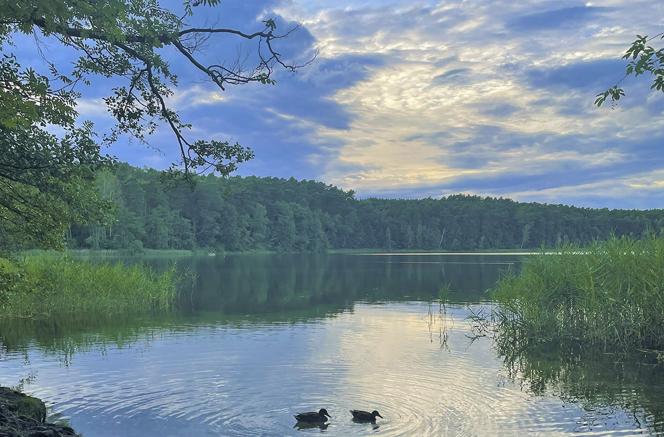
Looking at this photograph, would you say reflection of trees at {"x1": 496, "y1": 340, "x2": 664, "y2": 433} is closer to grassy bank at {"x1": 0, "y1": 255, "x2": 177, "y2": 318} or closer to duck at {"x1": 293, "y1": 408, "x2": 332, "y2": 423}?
duck at {"x1": 293, "y1": 408, "x2": 332, "y2": 423}

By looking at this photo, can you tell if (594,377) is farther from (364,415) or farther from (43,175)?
(43,175)

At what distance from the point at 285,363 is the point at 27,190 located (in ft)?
32.8

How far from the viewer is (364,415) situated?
1422 cm

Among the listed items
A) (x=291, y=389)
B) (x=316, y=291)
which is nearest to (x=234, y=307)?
(x=316, y=291)

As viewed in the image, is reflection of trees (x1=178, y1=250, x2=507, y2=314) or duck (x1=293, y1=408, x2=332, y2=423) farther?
reflection of trees (x1=178, y1=250, x2=507, y2=314)

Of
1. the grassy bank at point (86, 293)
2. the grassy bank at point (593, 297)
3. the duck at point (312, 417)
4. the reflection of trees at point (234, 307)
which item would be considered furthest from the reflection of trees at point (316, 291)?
the duck at point (312, 417)

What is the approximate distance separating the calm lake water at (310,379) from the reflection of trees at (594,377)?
56mm

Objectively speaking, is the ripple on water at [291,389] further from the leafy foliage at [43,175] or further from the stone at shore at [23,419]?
the leafy foliage at [43,175]

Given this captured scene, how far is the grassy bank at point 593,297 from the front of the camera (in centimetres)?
2170

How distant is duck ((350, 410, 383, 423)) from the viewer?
14.1 metres

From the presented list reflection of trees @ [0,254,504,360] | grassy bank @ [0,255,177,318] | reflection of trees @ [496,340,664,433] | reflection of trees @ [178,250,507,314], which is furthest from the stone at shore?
reflection of trees @ [178,250,507,314]

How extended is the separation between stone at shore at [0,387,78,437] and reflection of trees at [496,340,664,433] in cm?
1217

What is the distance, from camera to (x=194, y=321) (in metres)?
→ 31.4

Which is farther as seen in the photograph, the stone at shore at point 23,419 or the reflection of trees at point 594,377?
the reflection of trees at point 594,377
